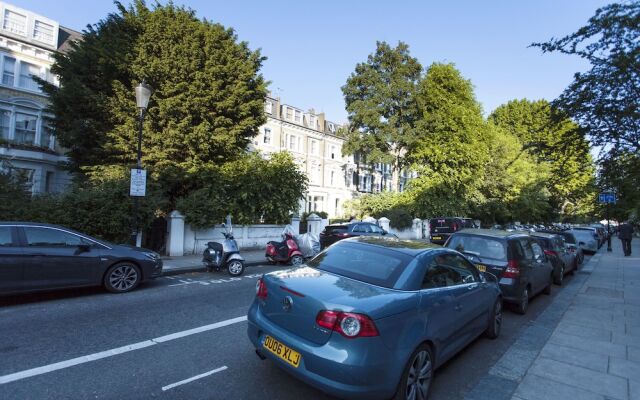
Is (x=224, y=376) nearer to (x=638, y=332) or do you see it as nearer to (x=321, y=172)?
(x=638, y=332)

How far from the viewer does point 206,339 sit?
5.03 meters

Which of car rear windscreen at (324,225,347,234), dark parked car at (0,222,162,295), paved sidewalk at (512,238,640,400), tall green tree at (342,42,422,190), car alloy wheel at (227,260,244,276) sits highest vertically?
tall green tree at (342,42,422,190)

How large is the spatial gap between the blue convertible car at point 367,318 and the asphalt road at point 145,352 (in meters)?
0.48

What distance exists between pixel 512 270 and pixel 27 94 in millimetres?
30568

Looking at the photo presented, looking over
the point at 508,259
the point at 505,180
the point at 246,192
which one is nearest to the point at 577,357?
the point at 508,259

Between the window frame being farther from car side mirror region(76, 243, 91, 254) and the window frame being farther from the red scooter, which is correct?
the red scooter

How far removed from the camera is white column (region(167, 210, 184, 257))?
1312cm

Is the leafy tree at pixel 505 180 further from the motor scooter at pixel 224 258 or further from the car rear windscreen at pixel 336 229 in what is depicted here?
the motor scooter at pixel 224 258

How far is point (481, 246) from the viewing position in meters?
7.63

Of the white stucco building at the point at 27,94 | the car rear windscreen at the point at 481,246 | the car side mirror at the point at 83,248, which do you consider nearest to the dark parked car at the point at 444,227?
the car rear windscreen at the point at 481,246

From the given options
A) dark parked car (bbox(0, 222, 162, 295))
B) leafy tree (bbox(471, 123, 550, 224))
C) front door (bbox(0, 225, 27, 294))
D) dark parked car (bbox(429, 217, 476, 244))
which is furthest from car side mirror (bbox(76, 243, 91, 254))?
leafy tree (bbox(471, 123, 550, 224))

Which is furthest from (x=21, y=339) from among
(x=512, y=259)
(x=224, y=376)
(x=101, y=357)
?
(x=512, y=259)

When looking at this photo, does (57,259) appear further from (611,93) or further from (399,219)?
(399,219)

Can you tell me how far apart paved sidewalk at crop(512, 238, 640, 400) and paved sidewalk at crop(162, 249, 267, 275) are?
350 inches
